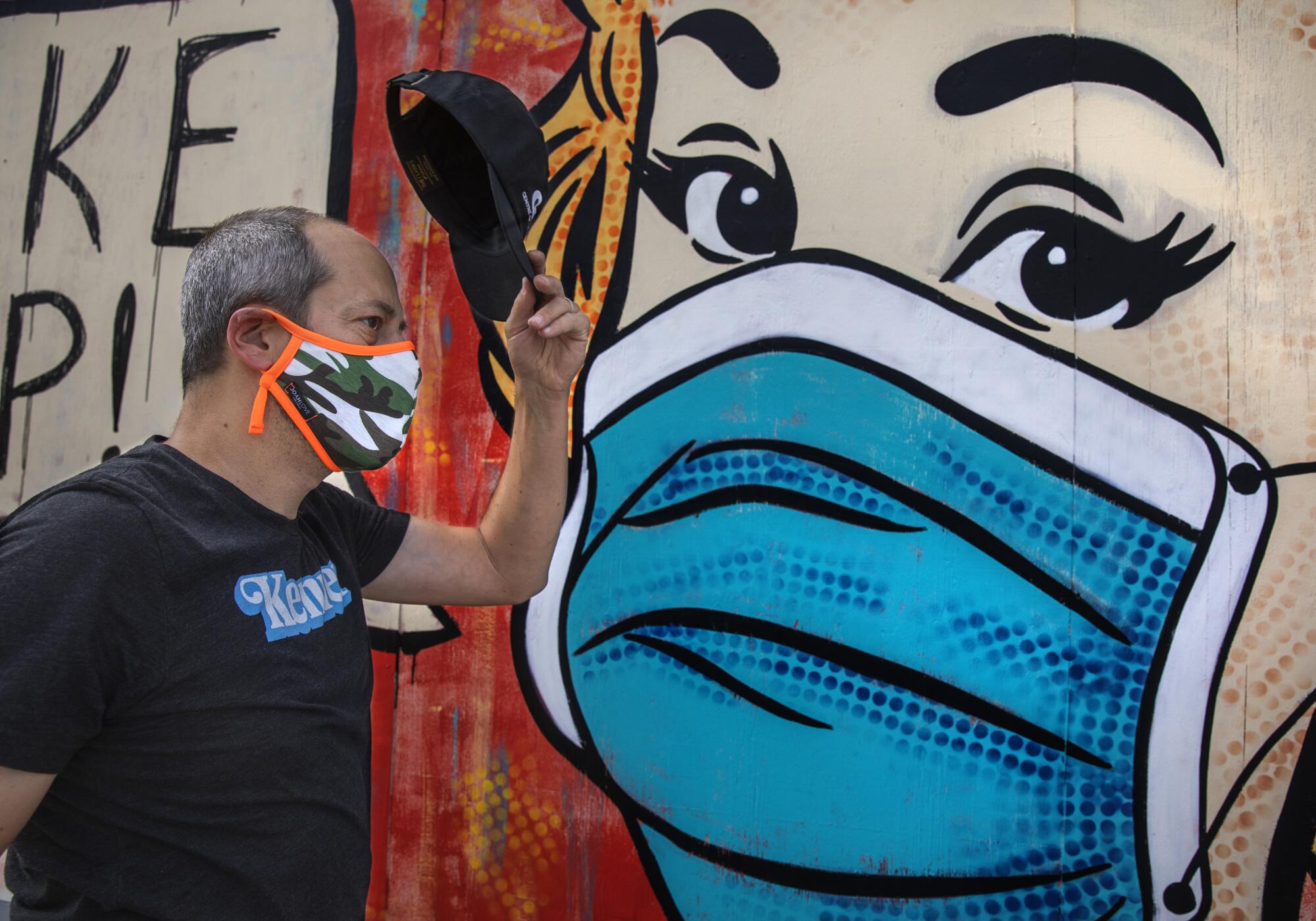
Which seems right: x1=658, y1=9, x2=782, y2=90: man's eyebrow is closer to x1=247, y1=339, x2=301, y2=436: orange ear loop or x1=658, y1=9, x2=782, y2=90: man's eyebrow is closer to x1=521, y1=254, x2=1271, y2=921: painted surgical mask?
x1=521, y1=254, x2=1271, y2=921: painted surgical mask

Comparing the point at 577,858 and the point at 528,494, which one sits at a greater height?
the point at 528,494

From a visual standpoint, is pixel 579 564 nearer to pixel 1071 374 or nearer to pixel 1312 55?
pixel 1071 374

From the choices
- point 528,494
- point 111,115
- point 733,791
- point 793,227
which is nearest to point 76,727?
point 528,494

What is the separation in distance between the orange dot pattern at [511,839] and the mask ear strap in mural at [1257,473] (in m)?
1.97

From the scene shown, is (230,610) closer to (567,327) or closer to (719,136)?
(567,327)

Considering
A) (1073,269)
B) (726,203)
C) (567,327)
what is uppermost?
(726,203)

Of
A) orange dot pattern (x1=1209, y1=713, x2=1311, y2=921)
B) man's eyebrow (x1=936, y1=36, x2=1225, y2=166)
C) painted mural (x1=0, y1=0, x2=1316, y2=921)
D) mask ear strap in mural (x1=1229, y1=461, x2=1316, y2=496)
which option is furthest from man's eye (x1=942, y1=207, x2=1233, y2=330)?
orange dot pattern (x1=1209, y1=713, x2=1311, y2=921)

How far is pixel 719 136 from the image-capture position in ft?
8.27

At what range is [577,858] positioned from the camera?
8.16ft

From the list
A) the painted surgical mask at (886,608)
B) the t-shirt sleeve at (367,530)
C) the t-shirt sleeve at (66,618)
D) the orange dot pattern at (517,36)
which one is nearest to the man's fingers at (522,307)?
the t-shirt sleeve at (367,530)

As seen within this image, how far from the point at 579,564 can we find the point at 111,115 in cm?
240

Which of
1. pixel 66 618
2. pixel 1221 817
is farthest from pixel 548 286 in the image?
pixel 1221 817

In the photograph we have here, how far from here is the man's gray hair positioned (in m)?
1.56

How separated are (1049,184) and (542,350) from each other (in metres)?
1.42
